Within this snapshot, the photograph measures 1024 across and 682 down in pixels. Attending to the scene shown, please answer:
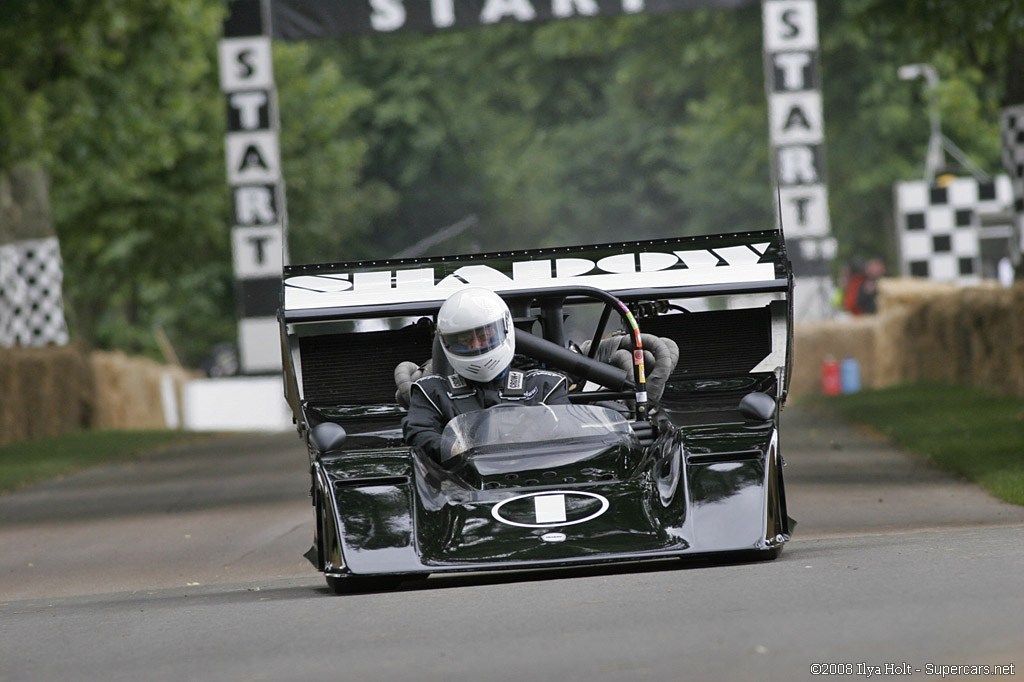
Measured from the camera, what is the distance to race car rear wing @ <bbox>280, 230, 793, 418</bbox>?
11.1 m

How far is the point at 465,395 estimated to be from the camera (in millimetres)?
9633

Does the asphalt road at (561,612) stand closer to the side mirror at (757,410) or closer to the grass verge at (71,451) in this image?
the side mirror at (757,410)

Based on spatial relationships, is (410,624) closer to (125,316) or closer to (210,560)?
(210,560)

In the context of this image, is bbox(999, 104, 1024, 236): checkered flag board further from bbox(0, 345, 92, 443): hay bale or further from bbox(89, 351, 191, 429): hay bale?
bbox(89, 351, 191, 429): hay bale

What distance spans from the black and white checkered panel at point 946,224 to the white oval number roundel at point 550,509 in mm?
21688

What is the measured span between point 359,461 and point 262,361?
16823mm

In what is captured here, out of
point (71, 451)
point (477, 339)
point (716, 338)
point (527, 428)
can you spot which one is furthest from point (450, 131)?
point (527, 428)

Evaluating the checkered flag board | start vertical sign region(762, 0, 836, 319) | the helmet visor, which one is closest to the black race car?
the helmet visor

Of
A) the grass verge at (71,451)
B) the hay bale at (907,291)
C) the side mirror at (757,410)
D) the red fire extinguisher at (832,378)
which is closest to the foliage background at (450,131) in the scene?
the hay bale at (907,291)

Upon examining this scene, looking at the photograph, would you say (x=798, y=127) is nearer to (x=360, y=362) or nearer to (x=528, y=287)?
(x=360, y=362)

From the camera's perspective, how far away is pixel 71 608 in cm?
954

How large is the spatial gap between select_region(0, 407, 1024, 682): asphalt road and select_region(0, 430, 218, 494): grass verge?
719 centimetres

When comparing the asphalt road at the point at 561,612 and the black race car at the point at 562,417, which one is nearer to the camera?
the asphalt road at the point at 561,612

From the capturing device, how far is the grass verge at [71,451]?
20219 millimetres
